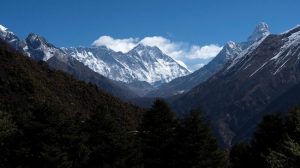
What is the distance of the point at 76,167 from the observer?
6097cm

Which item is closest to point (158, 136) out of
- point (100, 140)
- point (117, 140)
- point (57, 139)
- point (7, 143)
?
point (117, 140)

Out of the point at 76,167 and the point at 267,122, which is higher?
the point at 267,122

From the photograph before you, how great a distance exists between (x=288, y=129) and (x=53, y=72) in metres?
100

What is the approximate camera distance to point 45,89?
129625mm

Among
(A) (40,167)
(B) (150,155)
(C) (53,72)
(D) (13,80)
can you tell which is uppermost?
(C) (53,72)

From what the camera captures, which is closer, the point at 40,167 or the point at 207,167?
the point at 40,167

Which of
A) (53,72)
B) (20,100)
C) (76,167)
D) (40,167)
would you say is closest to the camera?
(40,167)

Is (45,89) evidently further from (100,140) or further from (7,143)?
(7,143)

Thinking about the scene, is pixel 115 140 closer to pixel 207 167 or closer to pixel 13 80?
pixel 207 167

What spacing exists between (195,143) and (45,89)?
240ft

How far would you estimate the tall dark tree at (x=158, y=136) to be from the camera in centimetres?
6562

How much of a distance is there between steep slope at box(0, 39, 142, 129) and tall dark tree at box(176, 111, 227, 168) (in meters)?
46.4

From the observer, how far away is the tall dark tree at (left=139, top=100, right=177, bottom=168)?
215 ft

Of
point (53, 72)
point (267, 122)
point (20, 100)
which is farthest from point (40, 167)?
point (53, 72)
